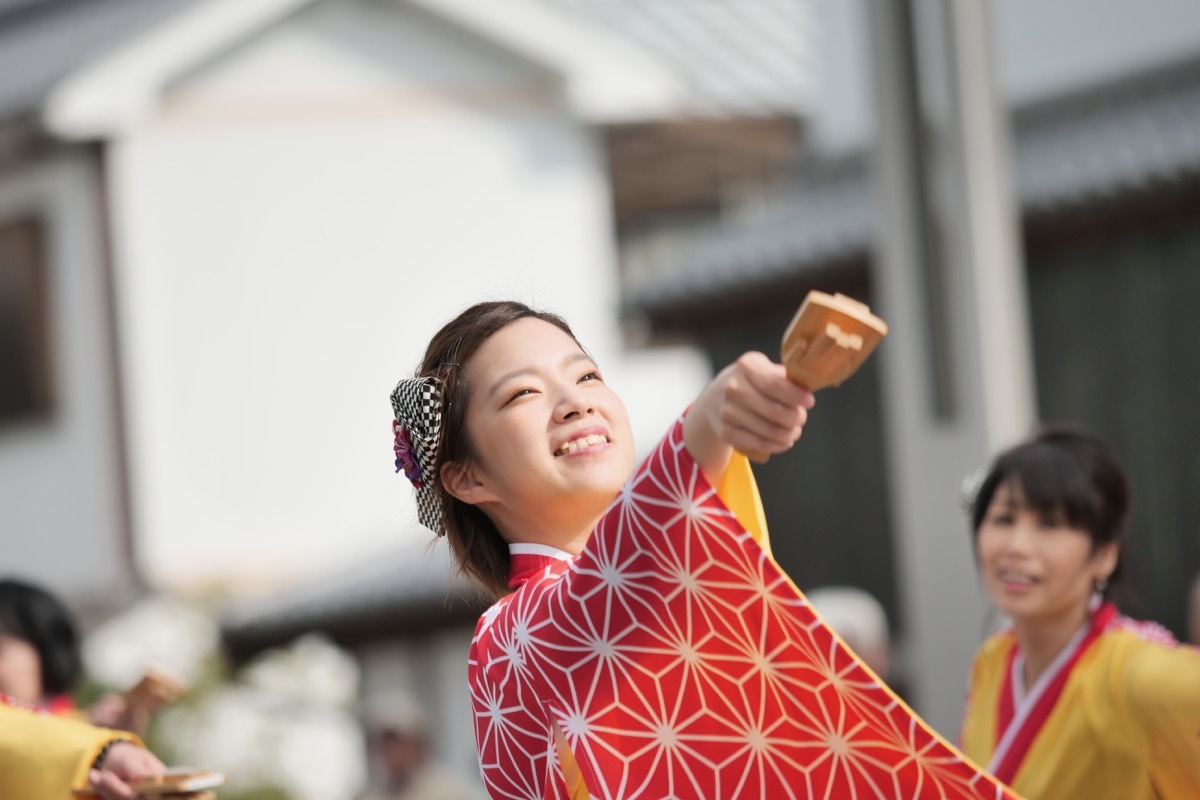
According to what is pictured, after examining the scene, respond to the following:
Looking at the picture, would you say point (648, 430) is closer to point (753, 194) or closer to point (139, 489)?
point (753, 194)

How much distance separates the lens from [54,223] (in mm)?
12375

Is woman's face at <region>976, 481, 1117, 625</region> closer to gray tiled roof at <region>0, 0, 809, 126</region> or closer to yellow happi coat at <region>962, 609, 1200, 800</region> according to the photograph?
yellow happi coat at <region>962, 609, 1200, 800</region>

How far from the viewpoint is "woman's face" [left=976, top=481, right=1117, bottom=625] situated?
3189 mm

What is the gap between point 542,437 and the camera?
2.15 metres

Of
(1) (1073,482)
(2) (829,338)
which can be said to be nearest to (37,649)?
Result: (1) (1073,482)

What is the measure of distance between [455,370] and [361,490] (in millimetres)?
10648

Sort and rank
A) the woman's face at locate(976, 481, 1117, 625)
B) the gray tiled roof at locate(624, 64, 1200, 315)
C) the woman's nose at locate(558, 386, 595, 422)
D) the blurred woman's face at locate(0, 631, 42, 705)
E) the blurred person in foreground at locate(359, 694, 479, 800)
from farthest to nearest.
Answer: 1. the blurred person in foreground at locate(359, 694, 479, 800)
2. the gray tiled roof at locate(624, 64, 1200, 315)
3. the blurred woman's face at locate(0, 631, 42, 705)
4. the woman's face at locate(976, 481, 1117, 625)
5. the woman's nose at locate(558, 386, 595, 422)

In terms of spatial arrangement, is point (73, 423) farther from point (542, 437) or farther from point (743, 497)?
point (743, 497)

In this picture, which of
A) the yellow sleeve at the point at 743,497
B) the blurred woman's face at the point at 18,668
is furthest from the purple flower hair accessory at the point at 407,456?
the blurred woman's face at the point at 18,668

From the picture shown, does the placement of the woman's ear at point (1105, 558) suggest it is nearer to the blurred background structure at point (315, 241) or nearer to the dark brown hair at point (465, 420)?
the dark brown hair at point (465, 420)

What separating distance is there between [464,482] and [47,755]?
1.06 m

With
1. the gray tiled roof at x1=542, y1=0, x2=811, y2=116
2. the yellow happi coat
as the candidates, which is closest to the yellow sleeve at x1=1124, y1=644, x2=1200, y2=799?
the yellow happi coat

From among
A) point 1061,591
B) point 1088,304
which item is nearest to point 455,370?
point 1061,591

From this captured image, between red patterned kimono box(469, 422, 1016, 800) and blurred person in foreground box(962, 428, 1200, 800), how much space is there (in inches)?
43.9
